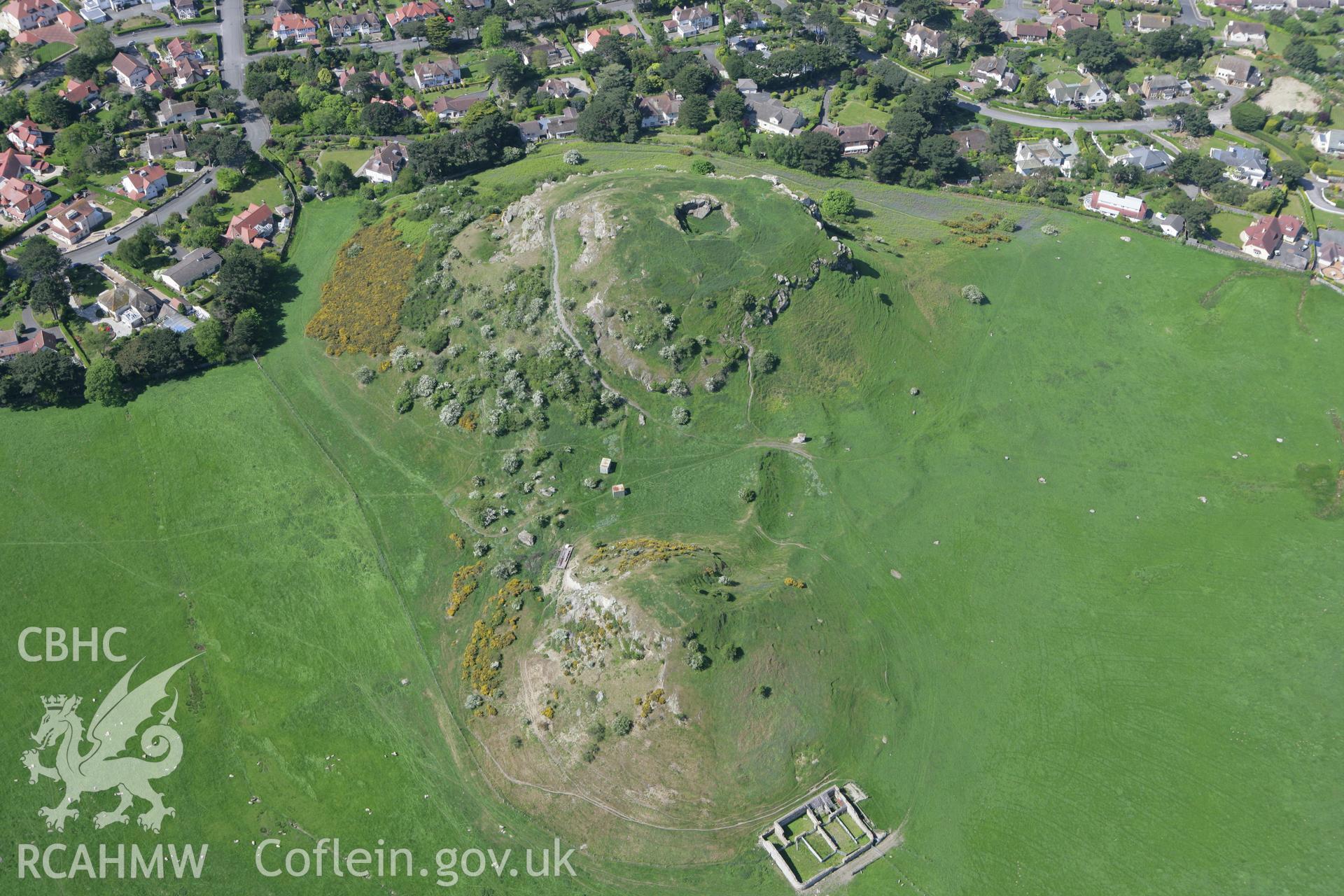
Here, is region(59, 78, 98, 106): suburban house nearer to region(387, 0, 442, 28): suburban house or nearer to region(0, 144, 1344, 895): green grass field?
region(387, 0, 442, 28): suburban house

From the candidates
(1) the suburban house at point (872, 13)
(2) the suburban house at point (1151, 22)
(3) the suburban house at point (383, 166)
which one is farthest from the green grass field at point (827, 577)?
(1) the suburban house at point (872, 13)

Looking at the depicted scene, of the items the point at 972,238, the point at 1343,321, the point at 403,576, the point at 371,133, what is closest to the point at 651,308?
the point at 403,576

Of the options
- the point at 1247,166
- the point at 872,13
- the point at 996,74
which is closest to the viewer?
the point at 1247,166

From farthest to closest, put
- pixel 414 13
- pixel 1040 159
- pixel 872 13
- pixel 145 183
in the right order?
pixel 872 13, pixel 414 13, pixel 1040 159, pixel 145 183

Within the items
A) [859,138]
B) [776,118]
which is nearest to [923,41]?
[859,138]

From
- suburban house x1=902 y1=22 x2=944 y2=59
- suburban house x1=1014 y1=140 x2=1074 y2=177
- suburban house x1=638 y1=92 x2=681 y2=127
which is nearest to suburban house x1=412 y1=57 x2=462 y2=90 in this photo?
suburban house x1=638 y1=92 x2=681 y2=127

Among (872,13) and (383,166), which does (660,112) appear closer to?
(383,166)
